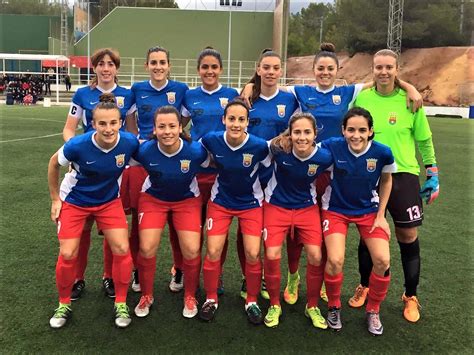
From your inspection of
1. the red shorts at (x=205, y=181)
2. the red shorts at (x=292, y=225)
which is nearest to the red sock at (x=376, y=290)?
the red shorts at (x=292, y=225)

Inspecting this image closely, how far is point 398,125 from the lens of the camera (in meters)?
3.23

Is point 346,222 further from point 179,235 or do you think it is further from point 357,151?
point 179,235

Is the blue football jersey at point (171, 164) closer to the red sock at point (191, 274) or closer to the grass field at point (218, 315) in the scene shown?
the red sock at point (191, 274)

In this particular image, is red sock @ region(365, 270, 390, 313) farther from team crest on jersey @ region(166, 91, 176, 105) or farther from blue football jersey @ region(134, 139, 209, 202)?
team crest on jersey @ region(166, 91, 176, 105)

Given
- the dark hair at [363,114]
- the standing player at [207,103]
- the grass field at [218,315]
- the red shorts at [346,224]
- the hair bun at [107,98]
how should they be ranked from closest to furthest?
1. the grass field at [218,315]
2. the dark hair at [363,114]
3. the red shorts at [346,224]
4. the hair bun at [107,98]
5. the standing player at [207,103]

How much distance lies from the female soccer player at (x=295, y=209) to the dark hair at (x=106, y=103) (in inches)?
43.6

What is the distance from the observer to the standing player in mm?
3492

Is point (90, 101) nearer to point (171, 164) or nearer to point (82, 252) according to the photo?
point (171, 164)

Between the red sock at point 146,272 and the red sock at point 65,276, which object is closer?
the red sock at point 65,276

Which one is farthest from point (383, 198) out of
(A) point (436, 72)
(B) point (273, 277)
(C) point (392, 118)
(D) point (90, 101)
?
(A) point (436, 72)

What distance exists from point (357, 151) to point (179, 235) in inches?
53.8

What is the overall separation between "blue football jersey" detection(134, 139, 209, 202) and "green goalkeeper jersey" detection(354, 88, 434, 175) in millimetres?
1246

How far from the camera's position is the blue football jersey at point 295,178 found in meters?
3.13

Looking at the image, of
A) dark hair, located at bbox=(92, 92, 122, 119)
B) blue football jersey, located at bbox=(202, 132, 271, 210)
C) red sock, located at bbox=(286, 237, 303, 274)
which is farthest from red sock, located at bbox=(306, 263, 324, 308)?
dark hair, located at bbox=(92, 92, 122, 119)
